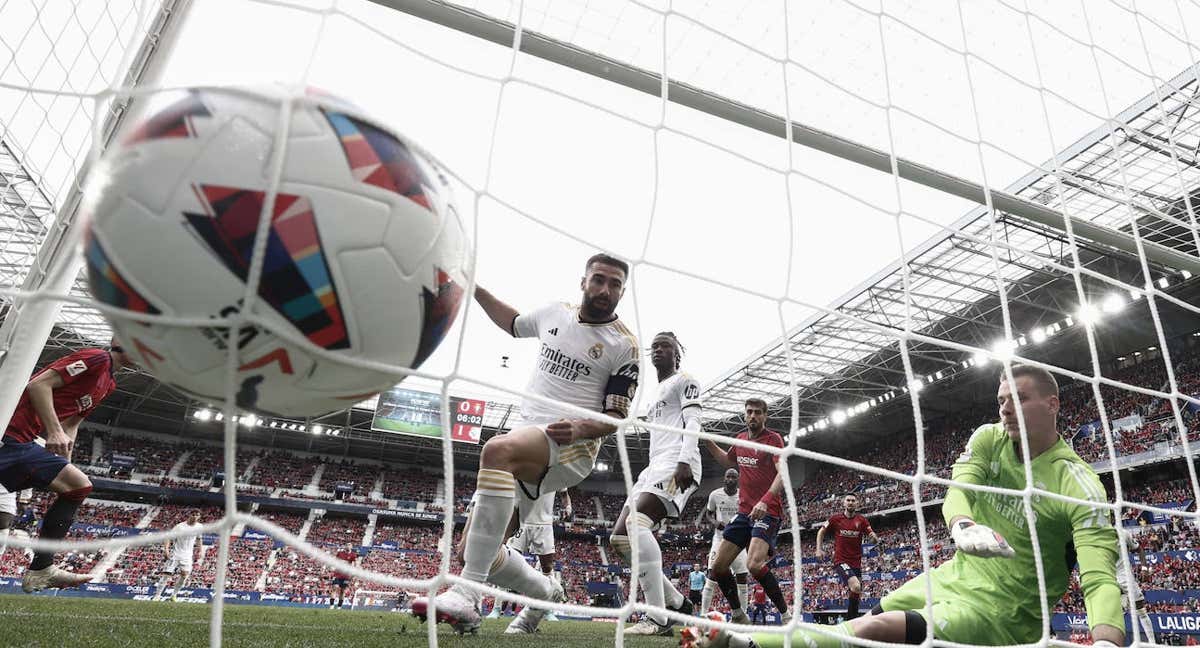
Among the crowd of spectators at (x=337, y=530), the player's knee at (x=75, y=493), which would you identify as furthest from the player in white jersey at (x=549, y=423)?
the crowd of spectators at (x=337, y=530)

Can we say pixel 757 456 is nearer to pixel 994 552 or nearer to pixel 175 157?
pixel 994 552

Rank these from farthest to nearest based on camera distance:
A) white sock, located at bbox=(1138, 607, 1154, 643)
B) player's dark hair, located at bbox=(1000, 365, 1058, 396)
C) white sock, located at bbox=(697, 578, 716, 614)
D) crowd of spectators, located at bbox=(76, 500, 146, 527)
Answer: crowd of spectators, located at bbox=(76, 500, 146, 527), white sock, located at bbox=(697, 578, 716, 614), white sock, located at bbox=(1138, 607, 1154, 643), player's dark hair, located at bbox=(1000, 365, 1058, 396)

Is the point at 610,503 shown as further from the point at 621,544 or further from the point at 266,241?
the point at 266,241

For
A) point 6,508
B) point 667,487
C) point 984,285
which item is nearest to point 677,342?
point 667,487

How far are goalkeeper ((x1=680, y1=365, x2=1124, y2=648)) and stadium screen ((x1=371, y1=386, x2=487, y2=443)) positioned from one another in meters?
20.1

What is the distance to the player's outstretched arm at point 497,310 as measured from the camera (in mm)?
3039

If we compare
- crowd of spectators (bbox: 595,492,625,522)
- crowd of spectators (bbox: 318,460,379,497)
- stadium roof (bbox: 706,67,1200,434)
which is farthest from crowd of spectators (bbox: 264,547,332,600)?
stadium roof (bbox: 706,67,1200,434)

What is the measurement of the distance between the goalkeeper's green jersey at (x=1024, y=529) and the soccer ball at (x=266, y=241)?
2082mm

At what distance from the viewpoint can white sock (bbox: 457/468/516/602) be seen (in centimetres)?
254

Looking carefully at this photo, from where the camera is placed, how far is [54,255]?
103 inches

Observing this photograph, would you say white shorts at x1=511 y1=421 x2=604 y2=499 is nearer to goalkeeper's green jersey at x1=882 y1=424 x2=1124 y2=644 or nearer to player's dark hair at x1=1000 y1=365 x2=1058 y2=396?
goalkeeper's green jersey at x1=882 y1=424 x2=1124 y2=644

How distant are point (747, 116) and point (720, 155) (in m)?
2.49

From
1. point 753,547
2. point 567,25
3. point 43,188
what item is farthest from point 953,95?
point 43,188

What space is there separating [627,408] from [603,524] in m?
29.2
